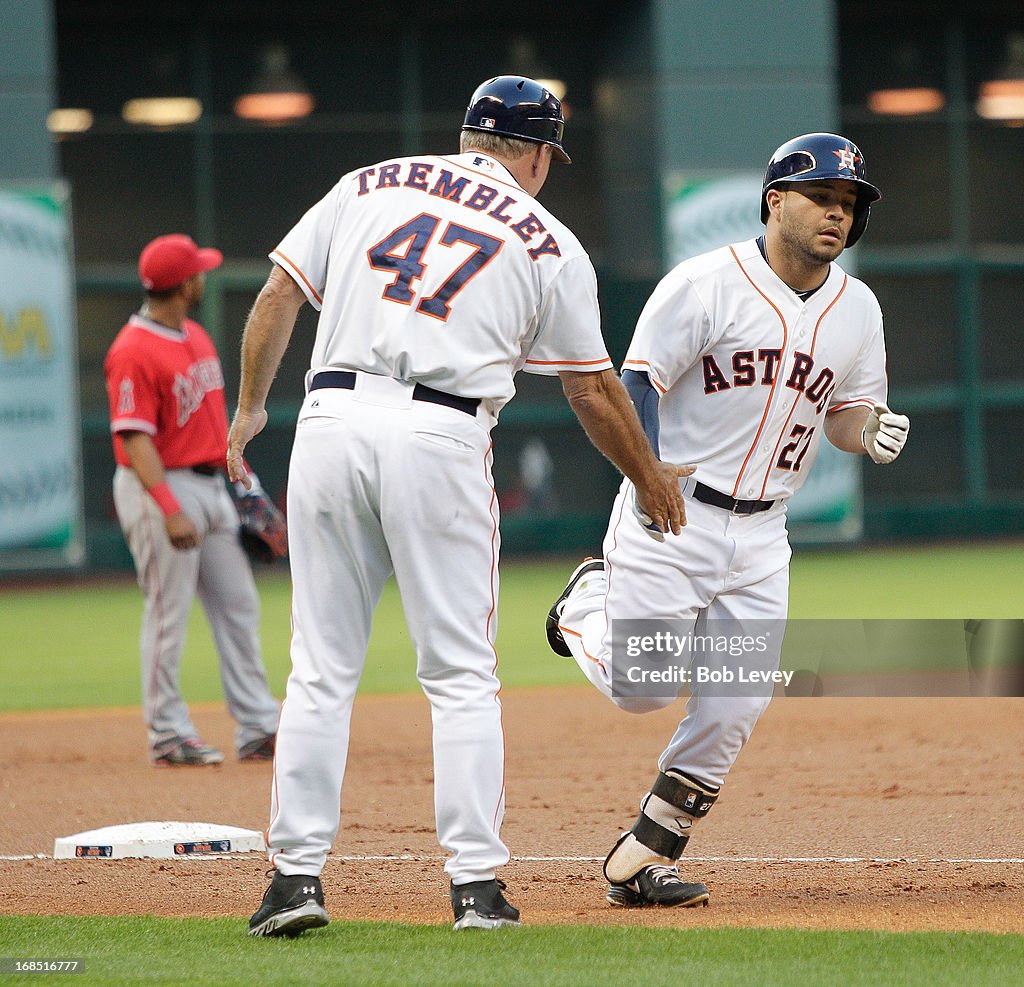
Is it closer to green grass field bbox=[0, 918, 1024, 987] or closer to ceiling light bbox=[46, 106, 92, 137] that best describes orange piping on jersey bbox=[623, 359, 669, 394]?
green grass field bbox=[0, 918, 1024, 987]

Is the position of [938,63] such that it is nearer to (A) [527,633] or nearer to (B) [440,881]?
(A) [527,633]

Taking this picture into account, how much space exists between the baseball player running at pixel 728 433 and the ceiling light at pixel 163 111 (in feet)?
55.3

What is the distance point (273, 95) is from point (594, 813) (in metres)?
16.2

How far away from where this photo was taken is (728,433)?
4559mm

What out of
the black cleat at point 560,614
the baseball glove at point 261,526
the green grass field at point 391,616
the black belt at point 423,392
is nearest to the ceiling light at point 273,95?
the green grass field at point 391,616

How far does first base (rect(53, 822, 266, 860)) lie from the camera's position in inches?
201

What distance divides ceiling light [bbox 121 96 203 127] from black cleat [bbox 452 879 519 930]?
1780cm

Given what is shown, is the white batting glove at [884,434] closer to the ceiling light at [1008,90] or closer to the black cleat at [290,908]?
the black cleat at [290,908]

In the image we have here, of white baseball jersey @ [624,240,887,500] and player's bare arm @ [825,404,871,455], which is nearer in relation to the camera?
white baseball jersey @ [624,240,887,500]

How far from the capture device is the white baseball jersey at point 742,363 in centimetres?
450

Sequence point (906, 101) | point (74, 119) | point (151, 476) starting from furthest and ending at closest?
point (906, 101) < point (74, 119) < point (151, 476)

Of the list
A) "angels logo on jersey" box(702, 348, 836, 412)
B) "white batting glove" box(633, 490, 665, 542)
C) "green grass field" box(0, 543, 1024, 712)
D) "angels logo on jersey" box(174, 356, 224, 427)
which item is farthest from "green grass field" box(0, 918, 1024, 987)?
"green grass field" box(0, 543, 1024, 712)

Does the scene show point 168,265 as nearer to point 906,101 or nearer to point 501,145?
point 501,145

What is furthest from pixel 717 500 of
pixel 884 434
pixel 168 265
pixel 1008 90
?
pixel 1008 90
